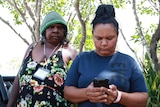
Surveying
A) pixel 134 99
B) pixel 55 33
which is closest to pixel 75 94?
pixel 134 99

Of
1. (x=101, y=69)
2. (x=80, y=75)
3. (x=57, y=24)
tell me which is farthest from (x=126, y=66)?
(x=57, y=24)

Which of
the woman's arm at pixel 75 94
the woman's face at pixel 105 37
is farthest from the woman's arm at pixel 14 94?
the woman's face at pixel 105 37

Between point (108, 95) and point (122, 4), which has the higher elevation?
point (122, 4)

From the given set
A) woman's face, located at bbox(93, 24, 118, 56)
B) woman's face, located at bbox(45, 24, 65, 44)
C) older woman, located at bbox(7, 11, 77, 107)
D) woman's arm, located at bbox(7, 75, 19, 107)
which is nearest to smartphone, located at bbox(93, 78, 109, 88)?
woman's face, located at bbox(93, 24, 118, 56)

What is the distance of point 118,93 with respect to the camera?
2.00 meters

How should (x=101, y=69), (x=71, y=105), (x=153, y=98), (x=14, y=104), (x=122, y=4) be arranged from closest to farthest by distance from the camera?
(x=101, y=69) < (x=71, y=105) < (x=14, y=104) < (x=153, y=98) < (x=122, y=4)

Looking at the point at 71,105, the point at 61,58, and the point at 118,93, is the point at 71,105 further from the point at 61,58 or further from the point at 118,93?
the point at 118,93

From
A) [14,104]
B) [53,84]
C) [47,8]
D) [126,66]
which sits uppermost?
[47,8]

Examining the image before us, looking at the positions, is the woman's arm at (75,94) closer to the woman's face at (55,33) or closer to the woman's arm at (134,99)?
the woman's arm at (134,99)

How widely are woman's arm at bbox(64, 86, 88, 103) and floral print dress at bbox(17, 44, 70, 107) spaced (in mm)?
338

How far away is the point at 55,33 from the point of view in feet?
8.77

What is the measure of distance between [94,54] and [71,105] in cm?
49

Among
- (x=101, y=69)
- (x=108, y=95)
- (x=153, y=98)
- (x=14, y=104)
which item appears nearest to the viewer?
(x=108, y=95)

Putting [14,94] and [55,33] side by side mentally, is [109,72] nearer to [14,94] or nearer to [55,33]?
[55,33]
